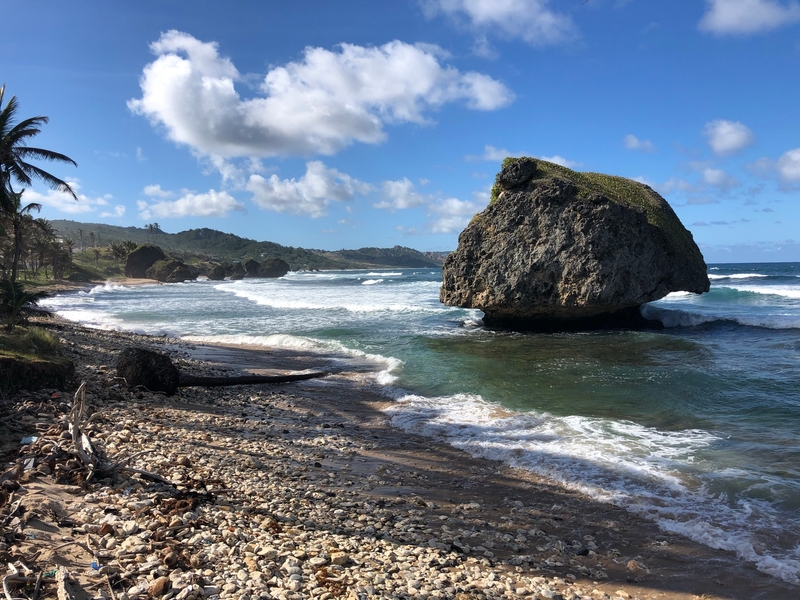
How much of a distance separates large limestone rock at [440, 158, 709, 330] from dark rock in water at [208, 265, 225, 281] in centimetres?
8409

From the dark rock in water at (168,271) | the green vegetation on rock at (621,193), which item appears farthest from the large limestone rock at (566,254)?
the dark rock in water at (168,271)

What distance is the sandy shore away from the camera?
12.6 ft

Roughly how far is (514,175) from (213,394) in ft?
55.6

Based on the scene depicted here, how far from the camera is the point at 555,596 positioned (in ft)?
14.0

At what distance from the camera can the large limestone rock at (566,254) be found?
20234mm

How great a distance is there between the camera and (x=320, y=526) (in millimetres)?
5023

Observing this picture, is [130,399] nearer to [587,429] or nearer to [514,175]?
[587,429]

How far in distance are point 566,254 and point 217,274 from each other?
296ft

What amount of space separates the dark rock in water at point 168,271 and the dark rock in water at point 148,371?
81.2 meters

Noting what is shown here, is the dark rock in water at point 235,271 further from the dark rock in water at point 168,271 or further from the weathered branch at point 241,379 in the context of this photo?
the weathered branch at point 241,379

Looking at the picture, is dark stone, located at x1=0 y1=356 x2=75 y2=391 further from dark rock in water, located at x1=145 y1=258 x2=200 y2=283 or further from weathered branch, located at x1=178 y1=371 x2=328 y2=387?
dark rock in water, located at x1=145 y1=258 x2=200 y2=283

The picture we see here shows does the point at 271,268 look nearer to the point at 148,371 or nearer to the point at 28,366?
the point at 148,371

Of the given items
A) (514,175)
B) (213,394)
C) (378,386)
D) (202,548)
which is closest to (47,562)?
(202,548)

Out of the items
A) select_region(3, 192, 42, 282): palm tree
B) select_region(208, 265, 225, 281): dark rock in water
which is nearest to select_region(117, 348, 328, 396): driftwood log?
select_region(3, 192, 42, 282): palm tree
